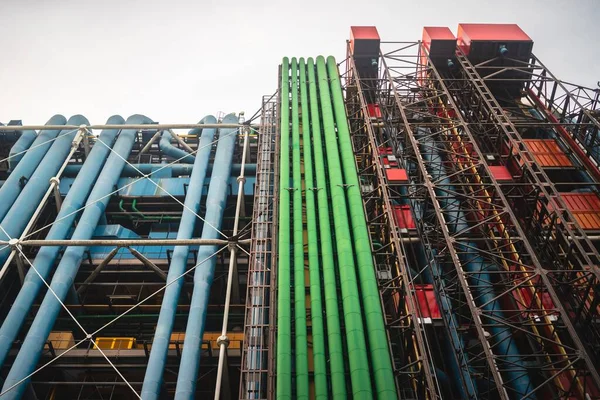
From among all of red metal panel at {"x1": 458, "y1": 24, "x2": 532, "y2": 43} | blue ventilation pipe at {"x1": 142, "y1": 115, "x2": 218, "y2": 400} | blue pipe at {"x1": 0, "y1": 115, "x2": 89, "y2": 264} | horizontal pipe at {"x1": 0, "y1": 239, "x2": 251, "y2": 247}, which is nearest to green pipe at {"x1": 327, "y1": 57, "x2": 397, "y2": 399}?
horizontal pipe at {"x1": 0, "y1": 239, "x2": 251, "y2": 247}

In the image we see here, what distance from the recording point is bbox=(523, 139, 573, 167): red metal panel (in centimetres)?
4319

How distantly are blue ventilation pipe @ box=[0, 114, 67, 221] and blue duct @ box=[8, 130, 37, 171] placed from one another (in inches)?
28.3

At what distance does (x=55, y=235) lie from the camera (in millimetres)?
39000

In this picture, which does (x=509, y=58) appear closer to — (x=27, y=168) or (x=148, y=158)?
(x=148, y=158)

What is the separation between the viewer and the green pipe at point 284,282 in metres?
26.6

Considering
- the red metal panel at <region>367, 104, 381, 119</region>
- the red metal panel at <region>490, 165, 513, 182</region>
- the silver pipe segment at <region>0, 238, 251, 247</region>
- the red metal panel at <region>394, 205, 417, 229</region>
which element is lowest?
the silver pipe segment at <region>0, 238, 251, 247</region>

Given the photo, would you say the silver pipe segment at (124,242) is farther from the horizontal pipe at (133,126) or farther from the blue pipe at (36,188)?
the horizontal pipe at (133,126)

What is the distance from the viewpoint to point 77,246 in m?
37.9

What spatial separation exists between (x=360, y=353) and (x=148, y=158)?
31.9 m

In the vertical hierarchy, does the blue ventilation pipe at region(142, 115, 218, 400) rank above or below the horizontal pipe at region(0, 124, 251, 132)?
below

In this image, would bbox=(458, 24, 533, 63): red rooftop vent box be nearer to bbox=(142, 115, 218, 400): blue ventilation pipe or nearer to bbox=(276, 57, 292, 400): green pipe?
bbox=(276, 57, 292, 400): green pipe

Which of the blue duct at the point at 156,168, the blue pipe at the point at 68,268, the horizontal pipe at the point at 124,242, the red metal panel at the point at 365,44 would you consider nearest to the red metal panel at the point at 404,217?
the horizontal pipe at the point at 124,242

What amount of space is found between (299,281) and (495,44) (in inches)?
1257

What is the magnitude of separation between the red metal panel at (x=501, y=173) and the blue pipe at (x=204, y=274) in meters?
19.1
